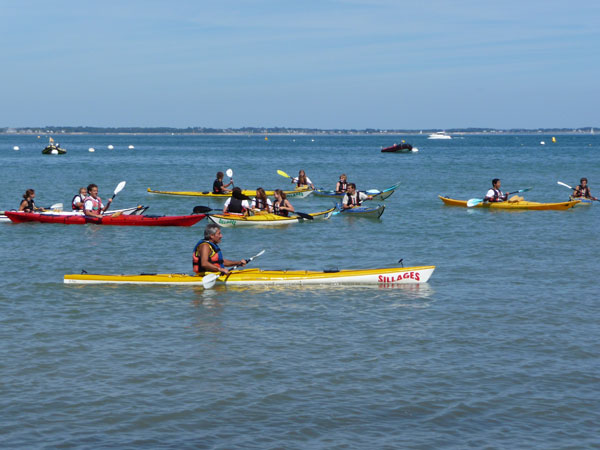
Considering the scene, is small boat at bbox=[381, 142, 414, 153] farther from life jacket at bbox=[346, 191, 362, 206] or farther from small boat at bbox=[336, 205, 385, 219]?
small boat at bbox=[336, 205, 385, 219]

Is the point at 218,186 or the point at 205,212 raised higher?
the point at 218,186

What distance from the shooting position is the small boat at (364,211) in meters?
31.0

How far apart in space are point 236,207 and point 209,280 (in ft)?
38.2

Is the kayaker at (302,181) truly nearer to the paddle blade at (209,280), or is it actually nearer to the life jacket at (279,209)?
the life jacket at (279,209)

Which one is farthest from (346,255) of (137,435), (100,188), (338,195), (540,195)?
(100,188)

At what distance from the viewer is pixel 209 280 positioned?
16359mm

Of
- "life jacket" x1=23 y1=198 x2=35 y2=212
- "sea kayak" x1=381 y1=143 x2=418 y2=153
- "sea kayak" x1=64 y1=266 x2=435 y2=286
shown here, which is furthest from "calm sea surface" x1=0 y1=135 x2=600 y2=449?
"sea kayak" x1=381 y1=143 x2=418 y2=153

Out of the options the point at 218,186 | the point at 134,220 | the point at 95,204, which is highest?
the point at 218,186

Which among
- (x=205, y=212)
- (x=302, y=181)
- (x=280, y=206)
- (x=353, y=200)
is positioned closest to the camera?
(x=280, y=206)

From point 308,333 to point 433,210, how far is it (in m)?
23.5

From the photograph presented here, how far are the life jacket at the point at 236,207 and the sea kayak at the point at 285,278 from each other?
35.7 feet

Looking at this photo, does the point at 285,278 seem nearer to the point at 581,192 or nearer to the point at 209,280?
the point at 209,280

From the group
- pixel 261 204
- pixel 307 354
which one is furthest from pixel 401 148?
pixel 307 354

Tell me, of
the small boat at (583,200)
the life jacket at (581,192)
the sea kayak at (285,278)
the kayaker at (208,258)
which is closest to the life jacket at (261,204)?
the sea kayak at (285,278)
